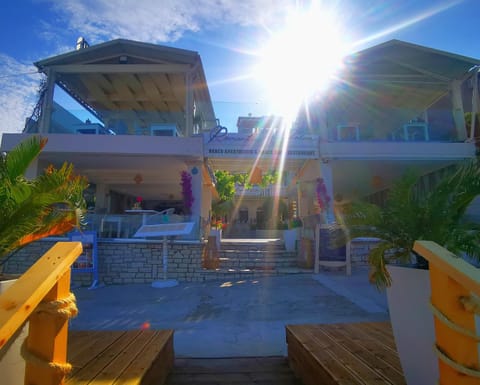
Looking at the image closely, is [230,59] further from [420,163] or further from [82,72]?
[420,163]

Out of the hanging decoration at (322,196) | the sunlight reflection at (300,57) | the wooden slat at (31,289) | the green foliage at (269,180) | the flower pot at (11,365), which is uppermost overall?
the sunlight reflection at (300,57)

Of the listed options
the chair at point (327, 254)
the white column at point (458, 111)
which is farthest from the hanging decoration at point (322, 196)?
the white column at point (458, 111)

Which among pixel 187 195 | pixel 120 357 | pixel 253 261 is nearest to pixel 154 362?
pixel 120 357

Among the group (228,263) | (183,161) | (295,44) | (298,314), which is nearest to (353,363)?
(298,314)

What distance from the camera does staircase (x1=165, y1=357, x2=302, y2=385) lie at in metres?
2.45

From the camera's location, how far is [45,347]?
41.6 inches

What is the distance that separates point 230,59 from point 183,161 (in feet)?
13.6

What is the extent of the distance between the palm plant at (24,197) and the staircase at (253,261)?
6.17 meters

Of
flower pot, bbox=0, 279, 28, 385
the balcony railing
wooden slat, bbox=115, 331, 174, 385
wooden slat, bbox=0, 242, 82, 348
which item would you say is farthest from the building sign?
Result: the balcony railing

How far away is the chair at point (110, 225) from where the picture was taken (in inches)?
328

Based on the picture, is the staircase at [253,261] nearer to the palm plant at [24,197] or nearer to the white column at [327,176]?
the white column at [327,176]

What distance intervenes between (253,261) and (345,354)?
702 centimetres

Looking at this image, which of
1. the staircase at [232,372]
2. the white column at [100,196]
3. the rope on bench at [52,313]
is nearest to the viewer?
the rope on bench at [52,313]

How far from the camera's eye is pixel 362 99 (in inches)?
508
